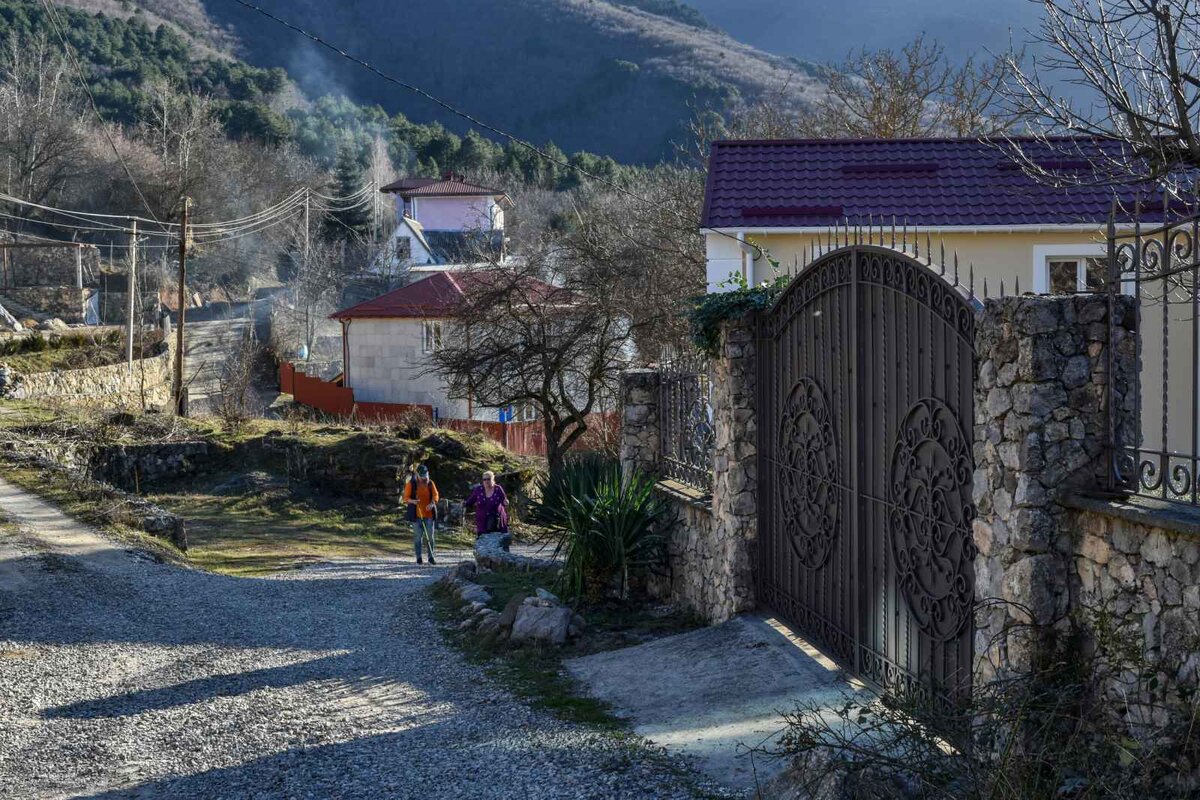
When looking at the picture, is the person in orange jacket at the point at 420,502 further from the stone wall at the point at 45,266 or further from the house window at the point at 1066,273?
the stone wall at the point at 45,266

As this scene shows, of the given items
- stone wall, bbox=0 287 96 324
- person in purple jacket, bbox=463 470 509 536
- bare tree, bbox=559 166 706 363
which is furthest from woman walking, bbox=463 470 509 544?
stone wall, bbox=0 287 96 324

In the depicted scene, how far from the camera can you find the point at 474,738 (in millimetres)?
7410

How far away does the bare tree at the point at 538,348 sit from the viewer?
24.3 meters

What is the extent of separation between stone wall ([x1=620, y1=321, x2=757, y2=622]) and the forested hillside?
7194cm

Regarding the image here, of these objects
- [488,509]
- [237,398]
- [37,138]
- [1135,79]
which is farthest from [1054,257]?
[37,138]

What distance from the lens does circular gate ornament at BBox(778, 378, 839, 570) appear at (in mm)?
7828

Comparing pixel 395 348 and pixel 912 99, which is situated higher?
pixel 912 99

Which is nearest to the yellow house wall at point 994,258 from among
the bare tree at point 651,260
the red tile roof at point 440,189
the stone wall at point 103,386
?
the bare tree at point 651,260

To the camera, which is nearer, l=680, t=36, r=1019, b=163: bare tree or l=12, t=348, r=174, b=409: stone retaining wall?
l=680, t=36, r=1019, b=163: bare tree

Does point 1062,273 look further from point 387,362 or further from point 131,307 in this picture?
point 387,362

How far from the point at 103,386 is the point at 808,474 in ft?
94.4

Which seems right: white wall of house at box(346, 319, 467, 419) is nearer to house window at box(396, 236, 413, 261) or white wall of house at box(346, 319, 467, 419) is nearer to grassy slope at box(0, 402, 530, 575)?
grassy slope at box(0, 402, 530, 575)

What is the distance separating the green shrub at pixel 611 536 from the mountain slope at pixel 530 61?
71.8 metres

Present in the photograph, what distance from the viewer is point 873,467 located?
711 centimetres
